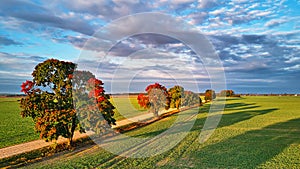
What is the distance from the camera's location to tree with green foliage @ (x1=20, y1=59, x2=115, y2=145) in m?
17.5

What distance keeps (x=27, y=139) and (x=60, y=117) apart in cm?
799

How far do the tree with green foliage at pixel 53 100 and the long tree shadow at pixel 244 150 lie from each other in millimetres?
8274

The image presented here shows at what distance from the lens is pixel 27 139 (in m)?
23.1

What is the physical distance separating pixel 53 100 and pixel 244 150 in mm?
14072

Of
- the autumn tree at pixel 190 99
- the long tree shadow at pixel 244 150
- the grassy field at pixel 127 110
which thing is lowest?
the long tree shadow at pixel 244 150

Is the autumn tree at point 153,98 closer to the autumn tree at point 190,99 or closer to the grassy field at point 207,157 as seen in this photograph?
the grassy field at point 207,157

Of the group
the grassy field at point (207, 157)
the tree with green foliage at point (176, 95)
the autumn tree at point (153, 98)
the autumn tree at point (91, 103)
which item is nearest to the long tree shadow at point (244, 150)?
the grassy field at point (207, 157)

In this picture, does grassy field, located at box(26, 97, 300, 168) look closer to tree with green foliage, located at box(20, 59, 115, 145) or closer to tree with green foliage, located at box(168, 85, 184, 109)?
tree with green foliage, located at box(20, 59, 115, 145)

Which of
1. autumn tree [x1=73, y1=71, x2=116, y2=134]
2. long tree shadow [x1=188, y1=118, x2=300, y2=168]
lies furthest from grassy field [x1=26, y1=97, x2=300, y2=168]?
autumn tree [x1=73, y1=71, x2=116, y2=134]

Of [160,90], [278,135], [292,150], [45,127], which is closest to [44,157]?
[45,127]

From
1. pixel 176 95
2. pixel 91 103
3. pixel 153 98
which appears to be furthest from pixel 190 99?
pixel 91 103

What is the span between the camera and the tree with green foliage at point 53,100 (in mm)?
17484

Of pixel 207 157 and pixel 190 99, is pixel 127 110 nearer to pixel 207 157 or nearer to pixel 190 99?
pixel 190 99

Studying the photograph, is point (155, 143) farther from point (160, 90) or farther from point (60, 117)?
point (160, 90)
